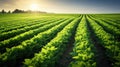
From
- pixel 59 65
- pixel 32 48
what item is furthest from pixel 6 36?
pixel 59 65

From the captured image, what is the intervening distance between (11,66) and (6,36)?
27.1 feet

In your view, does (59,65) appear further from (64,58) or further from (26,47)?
(26,47)

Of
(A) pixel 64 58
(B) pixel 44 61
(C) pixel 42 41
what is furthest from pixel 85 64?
(C) pixel 42 41

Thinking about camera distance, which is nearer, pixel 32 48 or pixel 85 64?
pixel 85 64

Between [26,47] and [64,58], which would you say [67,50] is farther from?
[26,47]

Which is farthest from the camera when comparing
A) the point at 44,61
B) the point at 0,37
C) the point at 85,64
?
the point at 0,37

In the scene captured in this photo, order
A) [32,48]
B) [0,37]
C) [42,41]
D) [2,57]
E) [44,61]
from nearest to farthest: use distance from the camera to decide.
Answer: [44,61]
[2,57]
[32,48]
[42,41]
[0,37]

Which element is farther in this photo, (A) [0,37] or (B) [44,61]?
(A) [0,37]

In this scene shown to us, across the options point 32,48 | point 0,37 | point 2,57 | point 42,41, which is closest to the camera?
point 2,57

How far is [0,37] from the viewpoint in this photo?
14953 millimetres

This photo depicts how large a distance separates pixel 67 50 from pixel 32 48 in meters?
3.08

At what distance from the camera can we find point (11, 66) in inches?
332

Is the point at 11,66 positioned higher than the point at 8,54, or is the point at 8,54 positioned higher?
the point at 8,54

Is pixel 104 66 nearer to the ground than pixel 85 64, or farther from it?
nearer to the ground
